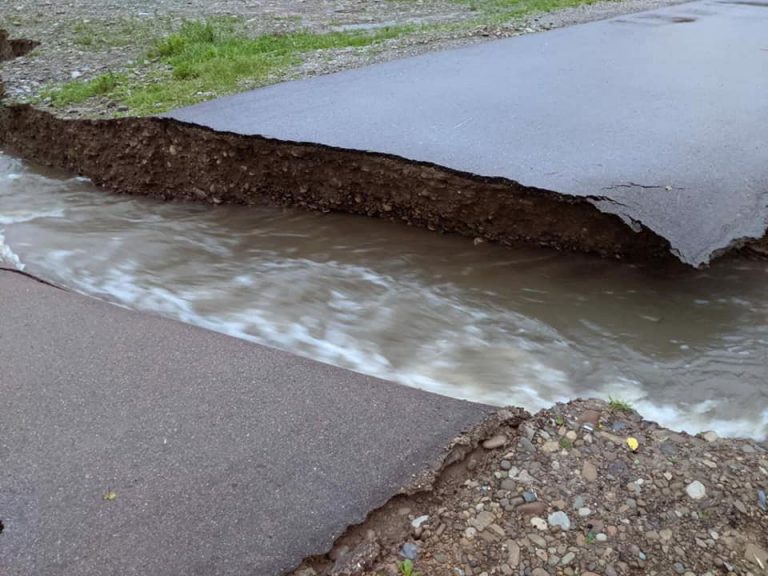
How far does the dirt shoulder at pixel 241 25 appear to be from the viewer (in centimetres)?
802

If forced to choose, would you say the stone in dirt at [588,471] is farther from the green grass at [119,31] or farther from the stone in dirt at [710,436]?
the green grass at [119,31]

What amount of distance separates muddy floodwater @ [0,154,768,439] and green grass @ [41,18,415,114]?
138cm

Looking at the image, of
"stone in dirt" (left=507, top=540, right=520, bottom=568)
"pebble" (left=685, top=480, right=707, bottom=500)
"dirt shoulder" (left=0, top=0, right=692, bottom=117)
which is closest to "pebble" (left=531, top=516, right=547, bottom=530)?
"stone in dirt" (left=507, top=540, right=520, bottom=568)

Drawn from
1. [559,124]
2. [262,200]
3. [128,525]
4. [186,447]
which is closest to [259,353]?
[186,447]

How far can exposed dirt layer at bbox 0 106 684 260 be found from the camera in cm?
498

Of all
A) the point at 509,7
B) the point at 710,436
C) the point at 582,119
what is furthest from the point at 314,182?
the point at 509,7

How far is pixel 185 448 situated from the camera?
3008 mm

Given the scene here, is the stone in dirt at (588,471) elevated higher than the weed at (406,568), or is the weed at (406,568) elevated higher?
the weed at (406,568)

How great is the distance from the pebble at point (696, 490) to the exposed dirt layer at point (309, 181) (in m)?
2.10

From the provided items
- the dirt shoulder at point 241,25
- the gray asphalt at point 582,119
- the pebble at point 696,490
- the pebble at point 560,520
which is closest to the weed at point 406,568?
the pebble at point 560,520

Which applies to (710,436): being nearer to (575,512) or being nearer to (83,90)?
(575,512)

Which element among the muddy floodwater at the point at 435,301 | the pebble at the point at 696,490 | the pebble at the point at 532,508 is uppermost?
the pebble at the point at 532,508

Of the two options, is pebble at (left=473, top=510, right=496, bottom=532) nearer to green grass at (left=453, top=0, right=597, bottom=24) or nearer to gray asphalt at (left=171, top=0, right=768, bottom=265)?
gray asphalt at (left=171, top=0, right=768, bottom=265)

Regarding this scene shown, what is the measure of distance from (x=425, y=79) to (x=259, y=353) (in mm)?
4388
